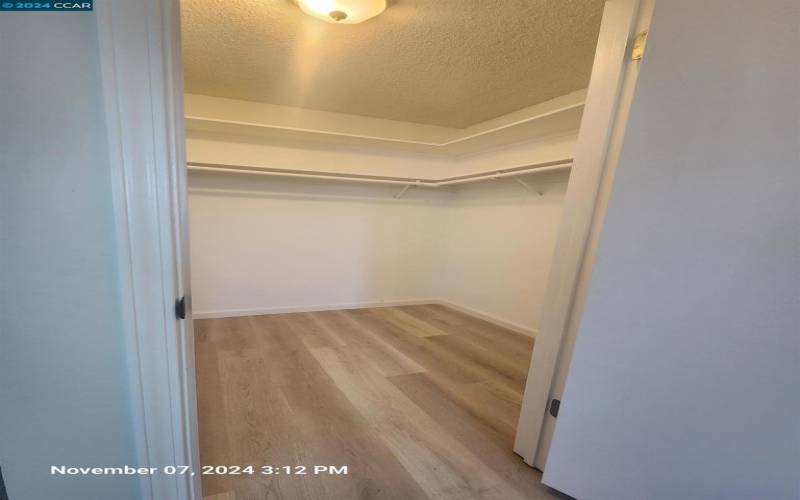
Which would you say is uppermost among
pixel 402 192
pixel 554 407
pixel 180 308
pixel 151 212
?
pixel 402 192

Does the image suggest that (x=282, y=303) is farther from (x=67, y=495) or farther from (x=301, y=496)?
(x=67, y=495)

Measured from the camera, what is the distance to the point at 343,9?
4.87ft

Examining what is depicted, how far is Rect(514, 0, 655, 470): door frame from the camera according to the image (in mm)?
1021

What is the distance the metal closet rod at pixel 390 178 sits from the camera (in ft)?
7.78

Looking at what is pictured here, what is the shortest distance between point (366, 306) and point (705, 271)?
3.11m

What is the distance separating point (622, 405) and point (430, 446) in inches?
33.2

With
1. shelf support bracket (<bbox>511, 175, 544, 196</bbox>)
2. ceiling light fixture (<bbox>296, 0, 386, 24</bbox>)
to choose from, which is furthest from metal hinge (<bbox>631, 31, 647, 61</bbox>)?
shelf support bracket (<bbox>511, 175, 544, 196</bbox>)

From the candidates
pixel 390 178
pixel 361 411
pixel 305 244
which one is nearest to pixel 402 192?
pixel 390 178

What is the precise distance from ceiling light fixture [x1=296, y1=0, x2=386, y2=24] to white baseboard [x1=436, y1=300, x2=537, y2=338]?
278 cm

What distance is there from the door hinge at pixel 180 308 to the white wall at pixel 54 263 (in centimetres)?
9

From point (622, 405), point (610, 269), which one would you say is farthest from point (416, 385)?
point (610, 269)

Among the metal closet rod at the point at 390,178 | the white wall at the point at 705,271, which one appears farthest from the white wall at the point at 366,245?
the white wall at the point at 705,271

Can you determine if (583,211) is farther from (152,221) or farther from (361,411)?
(361,411)

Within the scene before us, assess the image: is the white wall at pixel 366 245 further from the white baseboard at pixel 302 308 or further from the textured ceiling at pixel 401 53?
the textured ceiling at pixel 401 53
